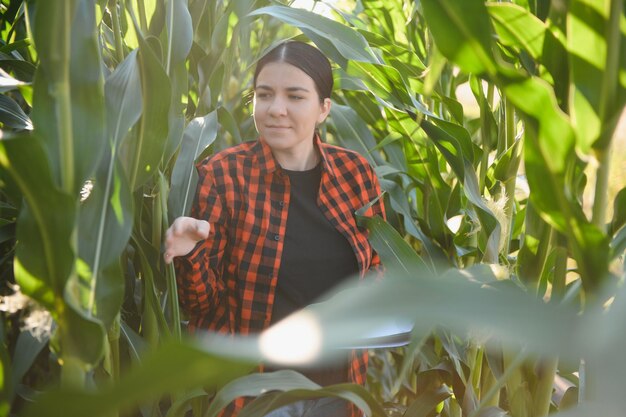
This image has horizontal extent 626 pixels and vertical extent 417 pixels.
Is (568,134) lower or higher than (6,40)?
lower

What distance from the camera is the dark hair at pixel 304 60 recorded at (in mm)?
894

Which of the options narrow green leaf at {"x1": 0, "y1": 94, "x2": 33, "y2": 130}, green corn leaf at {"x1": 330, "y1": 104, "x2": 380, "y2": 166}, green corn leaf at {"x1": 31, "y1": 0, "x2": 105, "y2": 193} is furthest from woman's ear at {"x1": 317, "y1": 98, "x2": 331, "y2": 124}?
green corn leaf at {"x1": 31, "y1": 0, "x2": 105, "y2": 193}

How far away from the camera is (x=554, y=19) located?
511 millimetres

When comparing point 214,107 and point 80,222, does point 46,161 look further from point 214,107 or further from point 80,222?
point 214,107

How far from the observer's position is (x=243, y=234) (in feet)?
2.92

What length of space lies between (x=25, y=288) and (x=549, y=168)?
0.36 m

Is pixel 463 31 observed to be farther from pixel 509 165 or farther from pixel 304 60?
pixel 304 60

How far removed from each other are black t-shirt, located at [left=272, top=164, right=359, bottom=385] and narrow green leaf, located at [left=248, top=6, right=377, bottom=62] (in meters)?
0.28

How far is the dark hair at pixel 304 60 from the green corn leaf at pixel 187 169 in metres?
0.13

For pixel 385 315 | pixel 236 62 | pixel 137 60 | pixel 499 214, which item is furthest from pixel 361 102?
pixel 385 315

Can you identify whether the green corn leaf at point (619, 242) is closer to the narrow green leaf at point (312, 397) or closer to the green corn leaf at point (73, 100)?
the narrow green leaf at point (312, 397)

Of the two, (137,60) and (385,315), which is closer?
(385,315)

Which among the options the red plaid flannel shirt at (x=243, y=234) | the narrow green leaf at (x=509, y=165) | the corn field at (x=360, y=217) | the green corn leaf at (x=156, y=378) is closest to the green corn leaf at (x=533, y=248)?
the corn field at (x=360, y=217)

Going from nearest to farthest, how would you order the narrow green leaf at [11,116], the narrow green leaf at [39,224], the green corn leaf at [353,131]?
the narrow green leaf at [39,224] < the narrow green leaf at [11,116] < the green corn leaf at [353,131]
